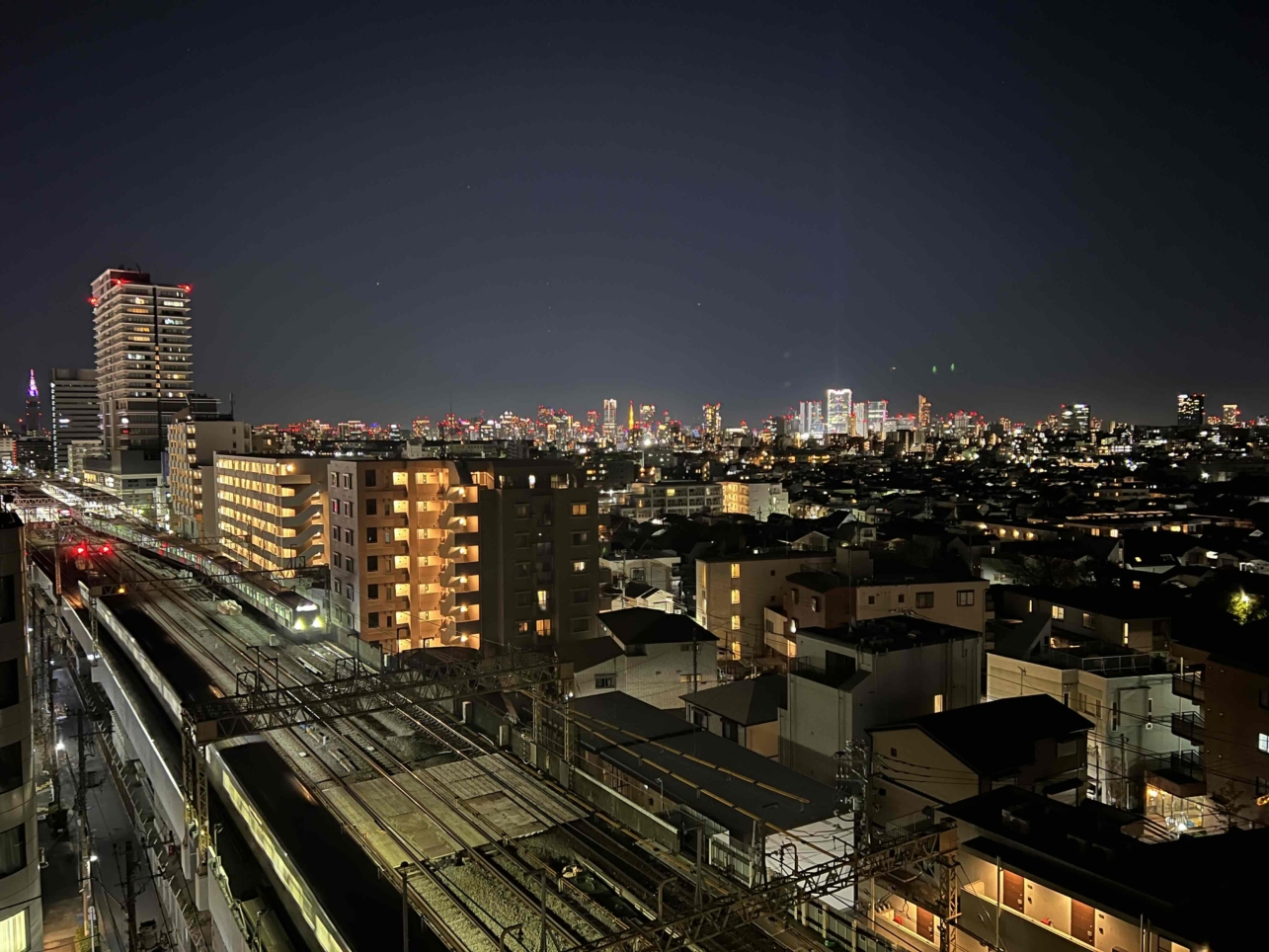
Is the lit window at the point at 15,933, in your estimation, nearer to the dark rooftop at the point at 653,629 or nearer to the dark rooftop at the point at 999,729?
the dark rooftop at the point at 999,729

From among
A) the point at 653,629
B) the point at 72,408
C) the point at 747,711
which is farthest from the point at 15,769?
the point at 72,408

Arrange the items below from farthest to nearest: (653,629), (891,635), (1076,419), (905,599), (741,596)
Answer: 1. (1076,419)
2. (741,596)
3. (905,599)
4. (653,629)
5. (891,635)

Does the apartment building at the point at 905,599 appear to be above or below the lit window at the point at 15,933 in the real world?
above

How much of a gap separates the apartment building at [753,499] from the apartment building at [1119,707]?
26.4 m

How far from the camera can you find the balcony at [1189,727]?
9466mm

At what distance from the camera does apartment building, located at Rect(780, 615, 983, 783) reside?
916cm

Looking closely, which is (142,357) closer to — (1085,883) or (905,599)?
(905,599)

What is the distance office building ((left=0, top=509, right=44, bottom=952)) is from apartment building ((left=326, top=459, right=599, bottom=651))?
10157 mm

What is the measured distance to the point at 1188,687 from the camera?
9.90 meters

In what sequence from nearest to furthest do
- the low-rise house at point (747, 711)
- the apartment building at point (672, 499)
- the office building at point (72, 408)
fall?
the low-rise house at point (747, 711) < the apartment building at point (672, 499) < the office building at point (72, 408)

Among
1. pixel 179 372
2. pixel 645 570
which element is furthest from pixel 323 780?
pixel 179 372

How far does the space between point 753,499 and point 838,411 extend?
4290 inches

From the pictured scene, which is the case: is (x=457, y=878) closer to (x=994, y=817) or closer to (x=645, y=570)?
A: (x=994, y=817)

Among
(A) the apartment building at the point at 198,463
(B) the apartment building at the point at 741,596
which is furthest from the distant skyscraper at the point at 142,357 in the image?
(B) the apartment building at the point at 741,596
